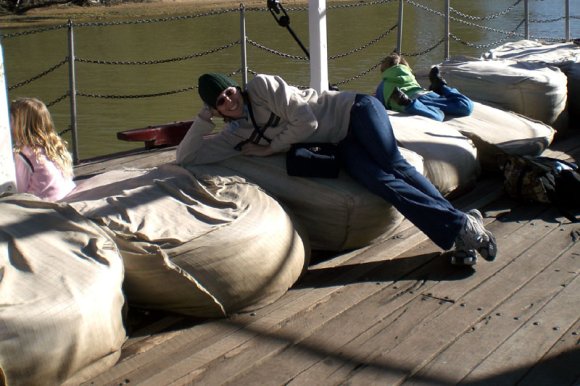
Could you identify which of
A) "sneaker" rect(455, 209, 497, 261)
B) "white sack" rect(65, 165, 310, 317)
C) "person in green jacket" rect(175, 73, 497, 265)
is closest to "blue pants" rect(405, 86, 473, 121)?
"person in green jacket" rect(175, 73, 497, 265)

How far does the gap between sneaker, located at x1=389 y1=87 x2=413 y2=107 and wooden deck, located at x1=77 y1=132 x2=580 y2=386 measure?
1.54 meters

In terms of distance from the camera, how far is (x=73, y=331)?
3016mm

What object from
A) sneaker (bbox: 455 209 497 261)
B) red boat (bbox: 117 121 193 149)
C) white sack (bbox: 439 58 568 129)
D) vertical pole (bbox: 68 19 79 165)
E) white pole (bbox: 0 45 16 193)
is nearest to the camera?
white pole (bbox: 0 45 16 193)

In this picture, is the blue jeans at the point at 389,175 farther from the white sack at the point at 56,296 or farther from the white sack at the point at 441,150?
the white sack at the point at 56,296

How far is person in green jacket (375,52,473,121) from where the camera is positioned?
5774 mm

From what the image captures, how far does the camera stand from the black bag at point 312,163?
13.9 ft

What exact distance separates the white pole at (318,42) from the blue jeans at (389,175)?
6.06 ft

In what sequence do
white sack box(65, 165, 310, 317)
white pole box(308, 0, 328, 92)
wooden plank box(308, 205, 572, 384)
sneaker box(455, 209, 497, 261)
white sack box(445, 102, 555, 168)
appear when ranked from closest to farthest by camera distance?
wooden plank box(308, 205, 572, 384)
white sack box(65, 165, 310, 317)
sneaker box(455, 209, 497, 261)
white sack box(445, 102, 555, 168)
white pole box(308, 0, 328, 92)

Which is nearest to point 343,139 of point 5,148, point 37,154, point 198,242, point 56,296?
point 198,242

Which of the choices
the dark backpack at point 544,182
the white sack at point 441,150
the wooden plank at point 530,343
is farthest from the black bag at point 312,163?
the dark backpack at point 544,182

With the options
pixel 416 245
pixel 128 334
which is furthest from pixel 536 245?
pixel 128 334

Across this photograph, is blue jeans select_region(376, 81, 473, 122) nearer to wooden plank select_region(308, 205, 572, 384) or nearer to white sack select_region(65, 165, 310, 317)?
wooden plank select_region(308, 205, 572, 384)

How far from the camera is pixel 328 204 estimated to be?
4.18 meters

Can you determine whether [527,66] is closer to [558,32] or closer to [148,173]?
[148,173]
